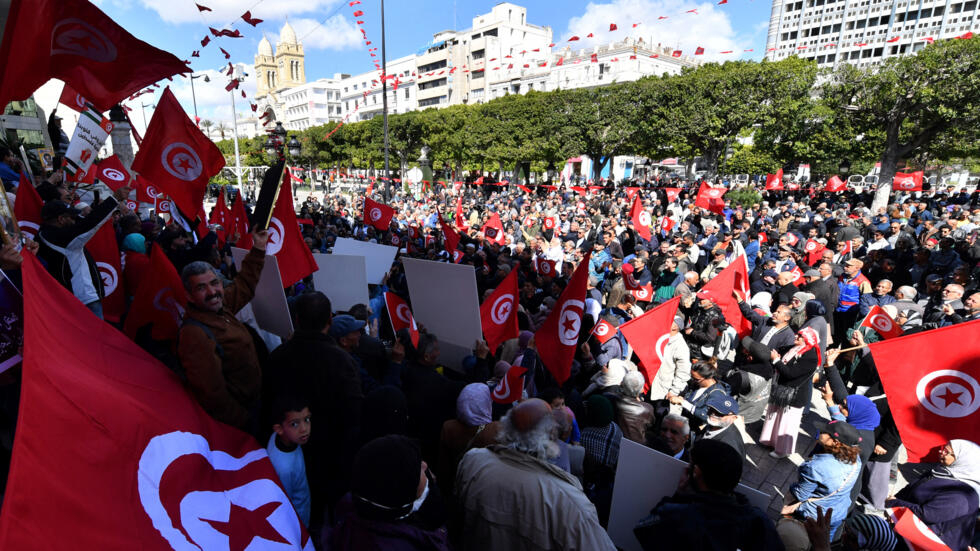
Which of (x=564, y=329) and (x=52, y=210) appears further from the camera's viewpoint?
(x=564, y=329)

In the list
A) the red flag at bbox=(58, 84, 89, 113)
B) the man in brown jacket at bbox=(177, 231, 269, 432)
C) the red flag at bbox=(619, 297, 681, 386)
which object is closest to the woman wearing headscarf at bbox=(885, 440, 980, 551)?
the red flag at bbox=(619, 297, 681, 386)

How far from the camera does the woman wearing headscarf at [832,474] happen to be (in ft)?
10.1

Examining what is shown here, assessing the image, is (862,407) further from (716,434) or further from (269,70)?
(269,70)

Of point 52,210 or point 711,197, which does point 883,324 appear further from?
point 711,197

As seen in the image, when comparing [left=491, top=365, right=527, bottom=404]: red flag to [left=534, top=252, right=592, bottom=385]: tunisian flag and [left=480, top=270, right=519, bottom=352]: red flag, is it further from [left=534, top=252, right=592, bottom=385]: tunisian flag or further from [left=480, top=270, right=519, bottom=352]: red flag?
[left=480, top=270, right=519, bottom=352]: red flag

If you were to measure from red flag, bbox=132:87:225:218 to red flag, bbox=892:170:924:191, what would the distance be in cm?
2616

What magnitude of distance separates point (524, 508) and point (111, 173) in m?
9.33

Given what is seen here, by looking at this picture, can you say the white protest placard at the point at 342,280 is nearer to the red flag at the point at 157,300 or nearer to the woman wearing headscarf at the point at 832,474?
the red flag at the point at 157,300

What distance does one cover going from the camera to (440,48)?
2803 inches

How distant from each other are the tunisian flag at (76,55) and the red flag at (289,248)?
1491 mm

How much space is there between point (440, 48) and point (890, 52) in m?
63.3

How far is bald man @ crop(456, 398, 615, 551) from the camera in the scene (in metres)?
1.99

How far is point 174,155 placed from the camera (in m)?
5.22

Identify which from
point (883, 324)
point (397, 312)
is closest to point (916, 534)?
point (883, 324)
